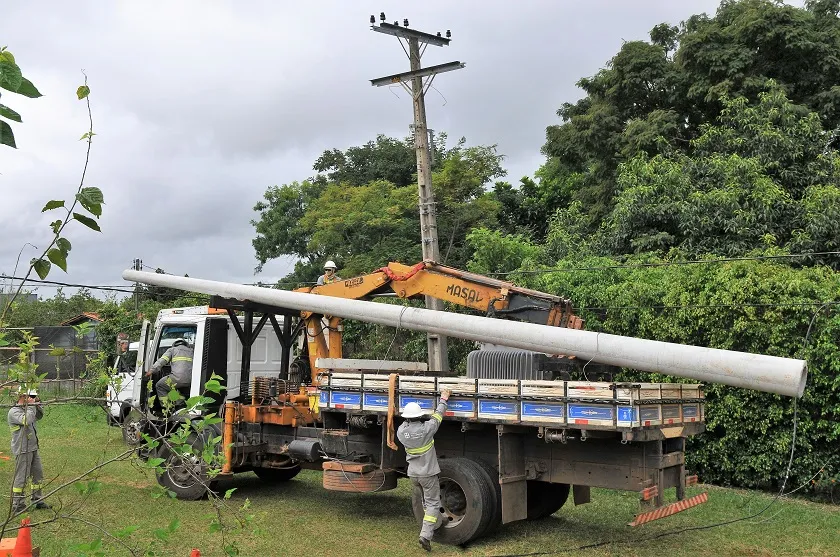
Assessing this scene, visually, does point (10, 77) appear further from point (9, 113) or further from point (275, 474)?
point (275, 474)

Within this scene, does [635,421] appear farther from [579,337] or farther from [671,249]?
[671,249]

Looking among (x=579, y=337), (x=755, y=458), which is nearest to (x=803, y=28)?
(x=755, y=458)

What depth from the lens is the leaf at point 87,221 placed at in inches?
106

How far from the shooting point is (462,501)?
28.3 ft

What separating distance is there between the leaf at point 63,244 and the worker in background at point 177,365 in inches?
335

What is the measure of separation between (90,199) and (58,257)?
8.9 inches

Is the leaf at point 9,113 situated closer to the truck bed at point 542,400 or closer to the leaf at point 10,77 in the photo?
the leaf at point 10,77

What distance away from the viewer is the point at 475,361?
32.1 feet

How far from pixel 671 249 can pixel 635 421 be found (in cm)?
1077

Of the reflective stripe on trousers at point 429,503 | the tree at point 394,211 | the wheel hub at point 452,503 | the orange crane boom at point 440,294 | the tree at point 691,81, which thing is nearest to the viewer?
the reflective stripe on trousers at point 429,503

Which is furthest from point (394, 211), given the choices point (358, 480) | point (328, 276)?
point (358, 480)

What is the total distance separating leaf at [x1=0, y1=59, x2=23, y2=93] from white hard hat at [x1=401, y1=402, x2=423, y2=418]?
6501 millimetres

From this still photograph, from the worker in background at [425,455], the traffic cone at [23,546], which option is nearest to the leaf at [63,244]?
the traffic cone at [23,546]

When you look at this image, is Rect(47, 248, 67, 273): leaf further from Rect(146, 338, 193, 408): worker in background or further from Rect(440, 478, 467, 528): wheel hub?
Rect(146, 338, 193, 408): worker in background
